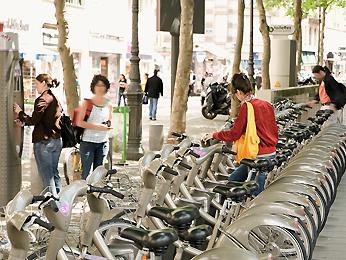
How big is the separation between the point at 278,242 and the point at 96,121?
15.1ft

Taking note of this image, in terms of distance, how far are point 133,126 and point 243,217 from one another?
10534 mm

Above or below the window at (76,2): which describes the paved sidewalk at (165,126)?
below

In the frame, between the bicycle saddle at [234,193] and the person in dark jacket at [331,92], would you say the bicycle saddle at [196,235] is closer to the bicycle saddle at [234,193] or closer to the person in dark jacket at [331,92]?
the bicycle saddle at [234,193]

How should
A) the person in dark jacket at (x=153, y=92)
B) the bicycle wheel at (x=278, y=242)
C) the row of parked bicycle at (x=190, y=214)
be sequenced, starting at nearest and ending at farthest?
the row of parked bicycle at (x=190, y=214) < the bicycle wheel at (x=278, y=242) < the person in dark jacket at (x=153, y=92)

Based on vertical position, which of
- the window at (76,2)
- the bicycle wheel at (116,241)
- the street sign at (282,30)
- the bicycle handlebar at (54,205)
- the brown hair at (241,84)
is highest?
the window at (76,2)

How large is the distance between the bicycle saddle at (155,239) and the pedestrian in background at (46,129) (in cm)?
544

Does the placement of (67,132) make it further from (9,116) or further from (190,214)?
(190,214)

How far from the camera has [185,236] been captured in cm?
465

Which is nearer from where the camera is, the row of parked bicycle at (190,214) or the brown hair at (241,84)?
the row of parked bicycle at (190,214)

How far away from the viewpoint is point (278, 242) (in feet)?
20.0

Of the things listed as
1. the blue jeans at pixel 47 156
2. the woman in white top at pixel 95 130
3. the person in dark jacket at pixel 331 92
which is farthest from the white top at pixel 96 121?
the person in dark jacket at pixel 331 92

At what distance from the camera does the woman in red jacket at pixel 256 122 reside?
7.99m

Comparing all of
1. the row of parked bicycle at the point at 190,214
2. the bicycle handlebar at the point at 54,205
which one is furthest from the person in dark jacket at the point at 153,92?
the bicycle handlebar at the point at 54,205

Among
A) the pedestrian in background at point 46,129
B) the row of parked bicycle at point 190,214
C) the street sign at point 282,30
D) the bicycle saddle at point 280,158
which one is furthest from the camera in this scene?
the street sign at point 282,30
